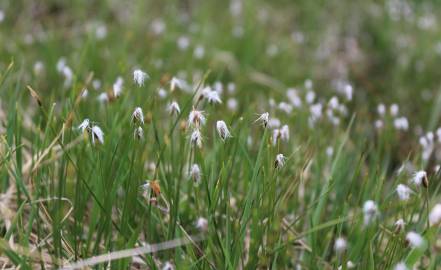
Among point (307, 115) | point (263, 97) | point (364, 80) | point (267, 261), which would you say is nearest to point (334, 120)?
point (307, 115)

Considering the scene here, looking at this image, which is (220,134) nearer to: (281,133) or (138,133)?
(138,133)

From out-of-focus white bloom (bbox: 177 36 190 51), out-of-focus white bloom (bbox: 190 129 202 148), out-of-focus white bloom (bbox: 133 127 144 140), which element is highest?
out-of-focus white bloom (bbox: 190 129 202 148)

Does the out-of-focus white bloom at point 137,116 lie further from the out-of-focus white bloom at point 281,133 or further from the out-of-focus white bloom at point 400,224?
the out-of-focus white bloom at point 400,224

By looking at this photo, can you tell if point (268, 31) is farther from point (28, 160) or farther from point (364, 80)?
point (28, 160)

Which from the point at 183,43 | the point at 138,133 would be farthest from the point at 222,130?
the point at 183,43

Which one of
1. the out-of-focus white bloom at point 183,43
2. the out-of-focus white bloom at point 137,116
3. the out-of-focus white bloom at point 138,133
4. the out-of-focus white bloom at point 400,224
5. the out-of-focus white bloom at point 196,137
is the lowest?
the out-of-focus white bloom at point 183,43

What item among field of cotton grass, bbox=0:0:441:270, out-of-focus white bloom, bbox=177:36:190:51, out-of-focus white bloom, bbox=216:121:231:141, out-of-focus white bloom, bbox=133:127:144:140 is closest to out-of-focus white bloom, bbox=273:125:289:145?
field of cotton grass, bbox=0:0:441:270

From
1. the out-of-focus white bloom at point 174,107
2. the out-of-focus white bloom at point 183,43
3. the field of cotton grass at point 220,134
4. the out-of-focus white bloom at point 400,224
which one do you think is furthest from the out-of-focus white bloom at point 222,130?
the out-of-focus white bloom at point 183,43

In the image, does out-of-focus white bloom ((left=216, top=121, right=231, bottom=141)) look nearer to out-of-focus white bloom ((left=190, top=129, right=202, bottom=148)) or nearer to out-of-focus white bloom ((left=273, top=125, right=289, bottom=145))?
out-of-focus white bloom ((left=190, top=129, right=202, bottom=148))
